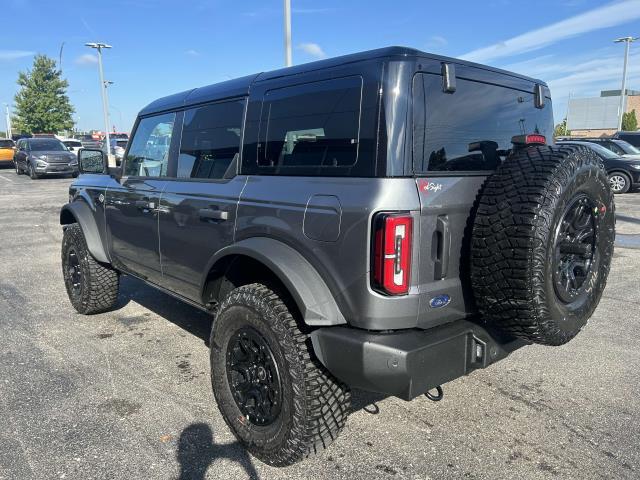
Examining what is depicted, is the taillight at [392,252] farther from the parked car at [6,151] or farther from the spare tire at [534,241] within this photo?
the parked car at [6,151]

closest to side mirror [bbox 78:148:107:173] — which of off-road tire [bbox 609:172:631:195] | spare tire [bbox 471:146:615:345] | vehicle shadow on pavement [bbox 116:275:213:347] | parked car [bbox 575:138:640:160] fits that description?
vehicle shadow on pavement [bbox 116:275:213:347]

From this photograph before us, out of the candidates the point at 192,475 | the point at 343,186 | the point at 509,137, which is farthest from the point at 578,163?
the point at 192,475

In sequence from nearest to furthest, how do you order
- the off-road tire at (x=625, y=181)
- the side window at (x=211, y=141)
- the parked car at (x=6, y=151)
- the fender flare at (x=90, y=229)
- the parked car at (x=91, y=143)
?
the side window at (x=211, y=141)
the fender flare at (x=90, y=229)
the off-road tire at (x=625, y=181)
the parked car at (x=6, y=151)
the parked car at (x=91, y=143)

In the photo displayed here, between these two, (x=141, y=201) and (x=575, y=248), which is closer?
(x=575, y=248)

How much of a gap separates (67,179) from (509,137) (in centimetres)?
2217

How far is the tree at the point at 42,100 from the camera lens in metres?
45.9

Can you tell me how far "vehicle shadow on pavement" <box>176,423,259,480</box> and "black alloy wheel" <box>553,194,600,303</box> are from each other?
1827 millimetres

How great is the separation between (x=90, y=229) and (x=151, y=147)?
115cm

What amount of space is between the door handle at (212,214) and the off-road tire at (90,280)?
2054mm

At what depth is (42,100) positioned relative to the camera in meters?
45.9

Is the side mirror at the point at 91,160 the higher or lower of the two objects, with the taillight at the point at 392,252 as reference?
higher

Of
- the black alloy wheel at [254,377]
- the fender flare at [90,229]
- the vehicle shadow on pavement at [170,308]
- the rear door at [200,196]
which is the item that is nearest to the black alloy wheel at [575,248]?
the black alloy wheel at [254,377]

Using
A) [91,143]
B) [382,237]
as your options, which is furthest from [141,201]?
[91,143]

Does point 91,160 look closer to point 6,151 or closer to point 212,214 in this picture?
point 212,214
